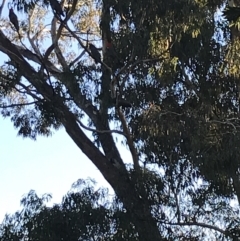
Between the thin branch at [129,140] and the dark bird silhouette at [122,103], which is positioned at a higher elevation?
the dark bird silhouette at [122,103]

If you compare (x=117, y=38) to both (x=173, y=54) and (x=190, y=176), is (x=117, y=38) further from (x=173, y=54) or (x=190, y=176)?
(x=190, y=176)

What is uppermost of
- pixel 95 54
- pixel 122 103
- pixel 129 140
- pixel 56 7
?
pixel 56 7

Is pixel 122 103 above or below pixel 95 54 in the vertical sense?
below

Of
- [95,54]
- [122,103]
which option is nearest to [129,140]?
[122,103]

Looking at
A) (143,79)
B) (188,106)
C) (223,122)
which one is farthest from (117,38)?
(223,122)

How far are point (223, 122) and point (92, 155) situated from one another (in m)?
2.58

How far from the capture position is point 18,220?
27.5 feet

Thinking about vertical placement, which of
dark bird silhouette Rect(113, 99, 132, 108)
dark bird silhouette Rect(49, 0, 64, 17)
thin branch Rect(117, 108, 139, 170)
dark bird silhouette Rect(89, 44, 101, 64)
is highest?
dark bird silhouette Rect(49, 0, 64, 17)

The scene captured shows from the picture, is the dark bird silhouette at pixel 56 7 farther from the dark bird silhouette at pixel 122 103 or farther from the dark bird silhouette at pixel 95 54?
the dark bird silhouette at pixel 122 103

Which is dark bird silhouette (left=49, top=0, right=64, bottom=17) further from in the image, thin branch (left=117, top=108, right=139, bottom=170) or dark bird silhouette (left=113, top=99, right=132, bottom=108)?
thin branch (left=117, top=108, right=139, bottom=170)

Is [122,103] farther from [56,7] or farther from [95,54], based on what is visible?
[56,7]

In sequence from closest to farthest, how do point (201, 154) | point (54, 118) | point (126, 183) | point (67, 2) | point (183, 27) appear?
point (201, 154), point (183, 27), point (126, 183), point (54, 118), point (67, 2)

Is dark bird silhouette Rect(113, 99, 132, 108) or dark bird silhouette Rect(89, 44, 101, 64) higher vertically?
dark bird silhouette Rect(89, 44, 101, 64)

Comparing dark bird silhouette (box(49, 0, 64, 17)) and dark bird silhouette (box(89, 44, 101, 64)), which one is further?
dark bird silhouette (box(49, 0, 64, 17))
